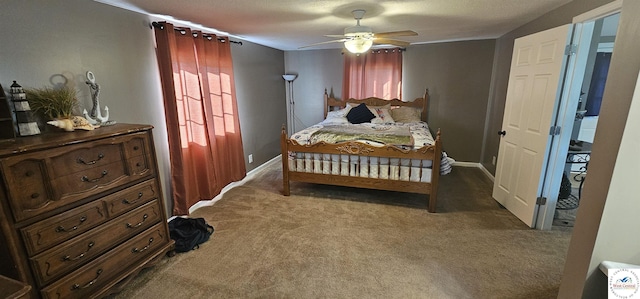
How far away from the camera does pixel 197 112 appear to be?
A: 315 cm

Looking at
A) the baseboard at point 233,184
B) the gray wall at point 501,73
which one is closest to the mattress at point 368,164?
the baseboard at point 233,184

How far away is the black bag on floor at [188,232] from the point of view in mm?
2479

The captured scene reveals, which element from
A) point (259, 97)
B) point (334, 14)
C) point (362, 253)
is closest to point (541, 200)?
point (362, 253)

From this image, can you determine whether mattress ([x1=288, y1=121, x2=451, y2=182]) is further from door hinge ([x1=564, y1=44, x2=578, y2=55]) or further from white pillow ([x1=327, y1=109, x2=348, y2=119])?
door hinge ([x1=564, y1=44, x2=578, y2=55])

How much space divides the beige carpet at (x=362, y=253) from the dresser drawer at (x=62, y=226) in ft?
2.02

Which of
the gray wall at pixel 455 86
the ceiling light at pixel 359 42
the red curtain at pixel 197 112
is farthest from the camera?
the gray wall at pixel 455 86

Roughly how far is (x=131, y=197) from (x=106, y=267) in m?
0.47

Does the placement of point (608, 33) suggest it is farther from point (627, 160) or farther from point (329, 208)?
point (329, 208)

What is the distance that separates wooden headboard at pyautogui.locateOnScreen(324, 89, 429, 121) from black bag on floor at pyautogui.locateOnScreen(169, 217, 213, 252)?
130 inches

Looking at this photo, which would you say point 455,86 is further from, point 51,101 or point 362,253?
point 51,101

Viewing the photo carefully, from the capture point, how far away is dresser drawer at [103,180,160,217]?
185 centimetres

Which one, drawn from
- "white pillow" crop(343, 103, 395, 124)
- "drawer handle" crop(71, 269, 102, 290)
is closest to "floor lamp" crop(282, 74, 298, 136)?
"white pillow" crop(343, 103, 395, 124)

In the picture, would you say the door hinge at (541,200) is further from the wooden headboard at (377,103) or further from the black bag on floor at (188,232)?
the black bag on floor at (188,232)

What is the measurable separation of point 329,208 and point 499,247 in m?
1.72
